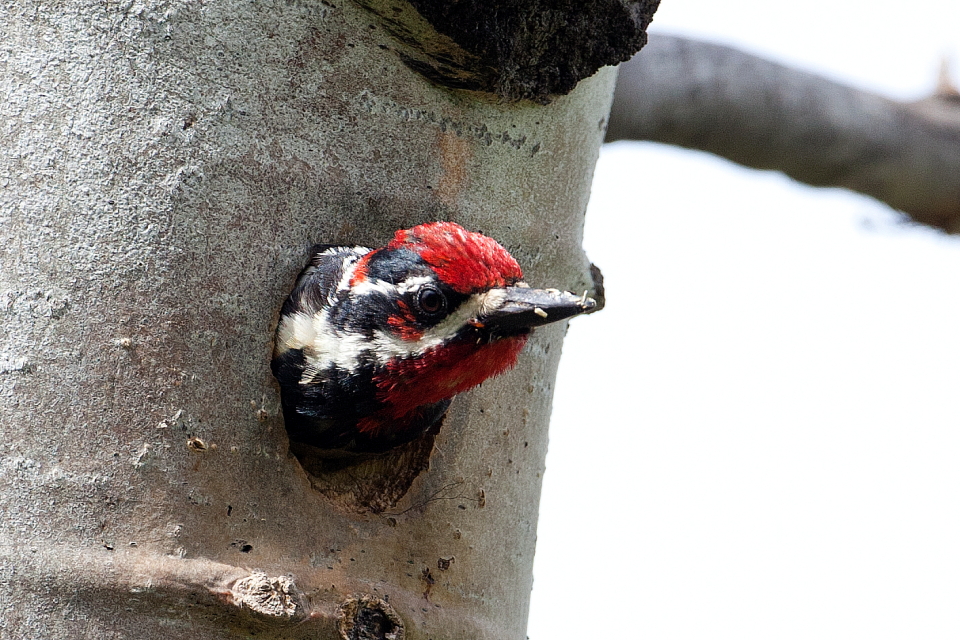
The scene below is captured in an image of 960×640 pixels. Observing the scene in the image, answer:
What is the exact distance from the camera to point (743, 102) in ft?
13.4

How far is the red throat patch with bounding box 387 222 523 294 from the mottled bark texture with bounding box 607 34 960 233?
2094 millimetres

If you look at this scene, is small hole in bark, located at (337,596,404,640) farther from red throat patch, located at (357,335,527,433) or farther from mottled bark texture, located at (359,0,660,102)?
mottled bark texture, located at (359,0,660,102)

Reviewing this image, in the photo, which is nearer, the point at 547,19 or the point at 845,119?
the point at 547,19

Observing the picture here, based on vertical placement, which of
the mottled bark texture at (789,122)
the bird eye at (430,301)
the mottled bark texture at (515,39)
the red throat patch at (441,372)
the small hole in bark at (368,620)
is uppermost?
the mottled bark texture at (789,122)

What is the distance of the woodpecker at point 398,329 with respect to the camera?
6.75 ft

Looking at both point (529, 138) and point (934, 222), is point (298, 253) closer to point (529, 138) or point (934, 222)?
point (529, 138)

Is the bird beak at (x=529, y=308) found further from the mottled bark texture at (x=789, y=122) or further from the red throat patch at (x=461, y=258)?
the mottled bark texture at (x=789, y=122)

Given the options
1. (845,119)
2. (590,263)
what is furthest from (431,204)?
(845,119)

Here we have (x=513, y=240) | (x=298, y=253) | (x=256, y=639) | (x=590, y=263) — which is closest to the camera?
(x=256, y=639)

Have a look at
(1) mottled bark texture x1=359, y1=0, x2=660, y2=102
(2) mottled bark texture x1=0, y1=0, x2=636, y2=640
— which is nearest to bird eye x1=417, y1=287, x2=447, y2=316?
(2) mottled bark texture x1=0, y1=0, x2=636, y2=640

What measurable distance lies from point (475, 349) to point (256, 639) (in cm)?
73

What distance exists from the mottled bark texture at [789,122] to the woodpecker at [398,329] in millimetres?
2115

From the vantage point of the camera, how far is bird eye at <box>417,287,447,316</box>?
2.10 meters

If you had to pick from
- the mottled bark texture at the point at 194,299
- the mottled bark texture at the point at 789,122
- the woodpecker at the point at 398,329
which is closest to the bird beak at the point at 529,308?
the woodpecker at the point at 398,329
